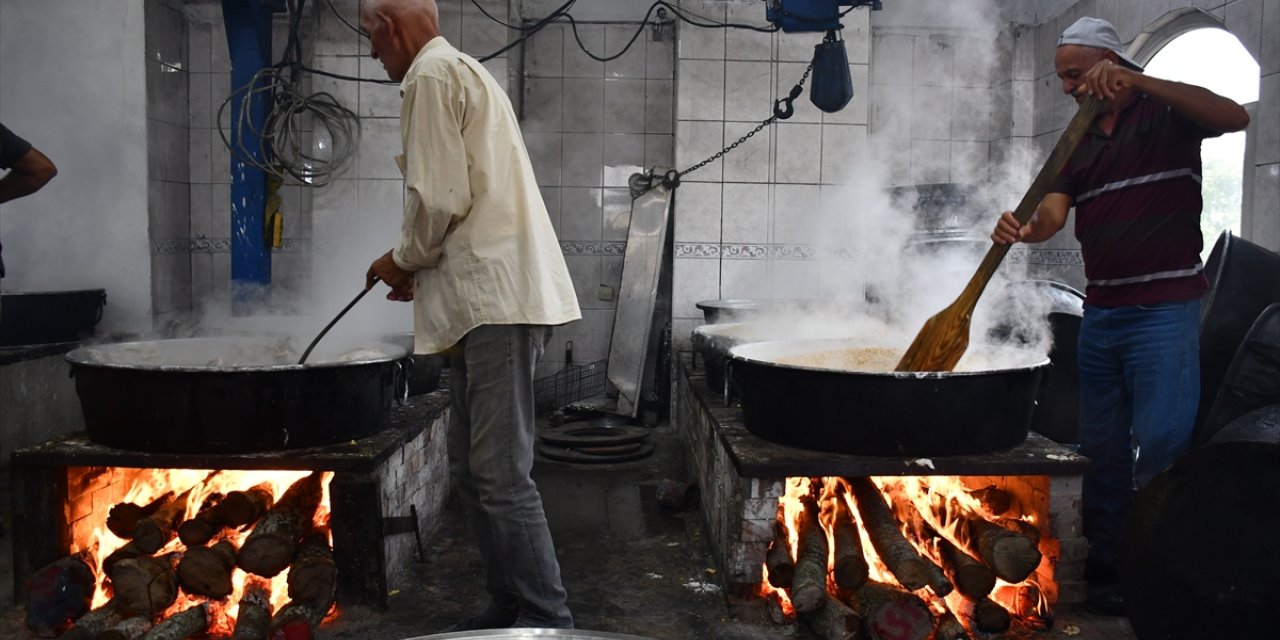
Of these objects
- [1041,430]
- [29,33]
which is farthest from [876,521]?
[29,33]

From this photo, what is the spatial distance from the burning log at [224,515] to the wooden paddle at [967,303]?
2.24m

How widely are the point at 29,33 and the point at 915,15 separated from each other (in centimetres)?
621

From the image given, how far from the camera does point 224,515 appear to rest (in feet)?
9.82

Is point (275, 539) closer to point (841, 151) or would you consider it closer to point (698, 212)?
point (698, 212)

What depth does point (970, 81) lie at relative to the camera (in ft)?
23.1

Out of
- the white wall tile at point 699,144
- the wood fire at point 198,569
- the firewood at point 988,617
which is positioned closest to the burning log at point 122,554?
the wood fire at point 198,569

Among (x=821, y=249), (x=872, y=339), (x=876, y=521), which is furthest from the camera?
(x=821, y=249)

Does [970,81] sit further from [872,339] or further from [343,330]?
[343,330]

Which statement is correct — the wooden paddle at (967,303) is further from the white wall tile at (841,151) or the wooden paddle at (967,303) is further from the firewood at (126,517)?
the white wall tile at (841,151)

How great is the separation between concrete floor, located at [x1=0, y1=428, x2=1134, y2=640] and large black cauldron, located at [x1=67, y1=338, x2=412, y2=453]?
2.09 ft

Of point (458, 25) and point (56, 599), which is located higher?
point (458, 25)

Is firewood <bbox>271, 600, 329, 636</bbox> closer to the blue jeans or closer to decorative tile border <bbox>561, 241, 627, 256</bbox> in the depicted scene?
the blue jeans

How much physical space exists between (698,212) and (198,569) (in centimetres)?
411

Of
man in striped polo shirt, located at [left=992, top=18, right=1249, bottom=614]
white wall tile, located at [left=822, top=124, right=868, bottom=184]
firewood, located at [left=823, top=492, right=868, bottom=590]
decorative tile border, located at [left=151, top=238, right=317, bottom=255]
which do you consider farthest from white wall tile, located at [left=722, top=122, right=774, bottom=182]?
firewood, located at [left=823, top=492, right=868, bottom=590]
